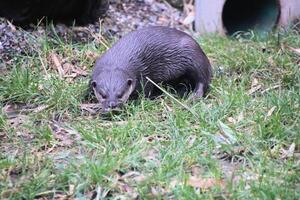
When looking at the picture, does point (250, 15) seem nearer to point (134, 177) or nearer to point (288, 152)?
point (288, 152)

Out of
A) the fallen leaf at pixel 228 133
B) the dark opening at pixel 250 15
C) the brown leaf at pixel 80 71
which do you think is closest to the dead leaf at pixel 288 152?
the fallen leaf at pixel 228 133

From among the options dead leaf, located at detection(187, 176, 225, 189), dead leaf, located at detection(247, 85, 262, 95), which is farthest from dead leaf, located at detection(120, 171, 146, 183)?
dead leaf, located at detection(247, 85, 262, 95)

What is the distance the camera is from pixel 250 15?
243 inches

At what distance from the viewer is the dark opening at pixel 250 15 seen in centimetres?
588

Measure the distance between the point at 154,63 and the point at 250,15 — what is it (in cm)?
240

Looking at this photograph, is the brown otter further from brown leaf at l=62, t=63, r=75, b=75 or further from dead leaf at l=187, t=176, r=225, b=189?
dead leaf at l=187, t=176, r=225, b=189

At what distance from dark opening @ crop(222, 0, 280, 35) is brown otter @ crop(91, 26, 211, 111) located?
1.80m

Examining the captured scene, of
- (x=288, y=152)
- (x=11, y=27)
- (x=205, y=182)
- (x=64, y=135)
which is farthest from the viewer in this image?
(x=11, y=27)

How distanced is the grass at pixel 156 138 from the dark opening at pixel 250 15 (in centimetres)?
136

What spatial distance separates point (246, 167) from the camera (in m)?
2.93

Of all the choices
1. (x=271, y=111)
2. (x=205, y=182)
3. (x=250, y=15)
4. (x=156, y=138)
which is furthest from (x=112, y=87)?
(x=250, y=15)

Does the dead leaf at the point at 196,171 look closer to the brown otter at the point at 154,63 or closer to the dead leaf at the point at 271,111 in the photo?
the dead leaf at the point at 271,111

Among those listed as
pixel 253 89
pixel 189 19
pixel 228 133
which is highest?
pixel 228 133

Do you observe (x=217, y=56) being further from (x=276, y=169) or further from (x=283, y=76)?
(x=276, y=169)
